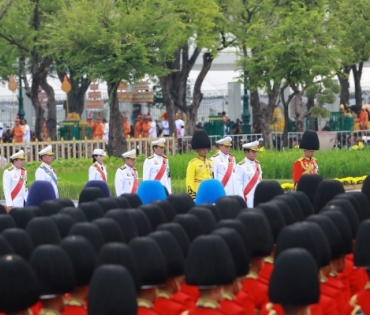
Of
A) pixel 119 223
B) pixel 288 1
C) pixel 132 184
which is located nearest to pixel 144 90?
pixel 288 1

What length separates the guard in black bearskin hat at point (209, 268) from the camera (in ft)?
30.8

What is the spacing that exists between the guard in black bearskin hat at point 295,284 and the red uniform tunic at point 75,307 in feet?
4.88

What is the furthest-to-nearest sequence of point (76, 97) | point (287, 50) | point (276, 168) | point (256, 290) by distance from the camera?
point (76, 97)
point (287, 50)
point (276, 168)
point (256, 290)

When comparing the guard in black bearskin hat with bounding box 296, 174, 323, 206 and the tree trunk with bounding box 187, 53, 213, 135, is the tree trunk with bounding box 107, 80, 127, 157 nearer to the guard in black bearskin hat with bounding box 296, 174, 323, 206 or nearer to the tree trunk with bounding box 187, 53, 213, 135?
the tree trunk with bounding box 187, 53, 213, 135

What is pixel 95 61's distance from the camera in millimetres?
33531

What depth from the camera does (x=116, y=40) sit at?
32.7m

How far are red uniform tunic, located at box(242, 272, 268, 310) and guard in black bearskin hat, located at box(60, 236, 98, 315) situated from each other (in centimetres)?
120

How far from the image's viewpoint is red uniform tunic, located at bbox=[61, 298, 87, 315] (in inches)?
380

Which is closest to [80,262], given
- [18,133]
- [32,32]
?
[18,133]

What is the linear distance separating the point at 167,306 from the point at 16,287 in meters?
1.19

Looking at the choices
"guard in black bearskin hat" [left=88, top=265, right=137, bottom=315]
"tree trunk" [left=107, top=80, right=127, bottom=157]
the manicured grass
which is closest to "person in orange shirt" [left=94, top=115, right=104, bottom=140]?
"tree trunk" [left=107, top=80, right=127, bottom=157]

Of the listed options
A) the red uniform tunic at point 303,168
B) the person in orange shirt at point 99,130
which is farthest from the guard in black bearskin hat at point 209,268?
the person in orange shirt at point 99,130

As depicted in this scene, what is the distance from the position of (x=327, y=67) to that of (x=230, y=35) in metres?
7.50

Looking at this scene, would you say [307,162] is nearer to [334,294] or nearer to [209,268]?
[334,294]
